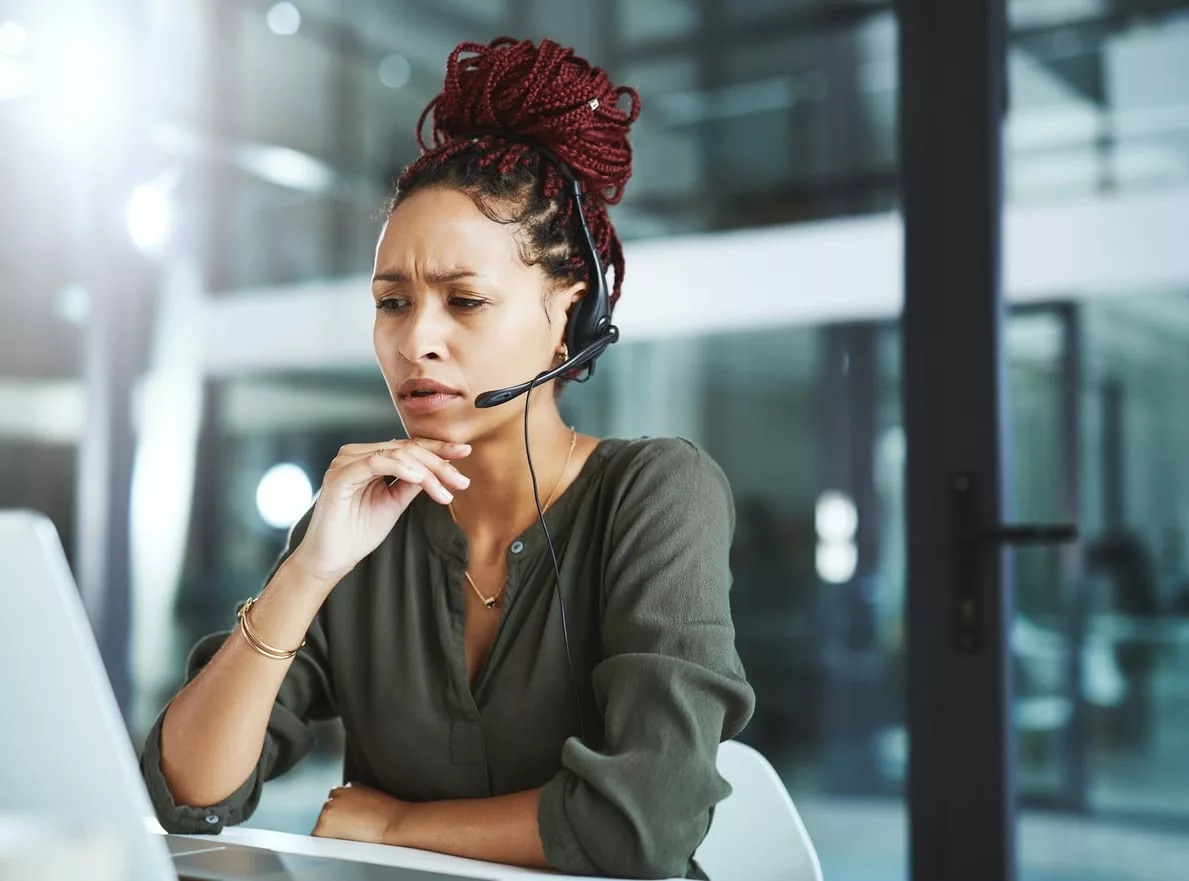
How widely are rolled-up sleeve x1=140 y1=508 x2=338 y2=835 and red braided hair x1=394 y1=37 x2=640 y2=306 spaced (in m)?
0.51

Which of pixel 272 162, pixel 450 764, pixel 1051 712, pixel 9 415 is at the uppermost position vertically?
pixel 272 162

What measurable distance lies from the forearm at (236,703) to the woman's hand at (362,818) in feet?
0.36

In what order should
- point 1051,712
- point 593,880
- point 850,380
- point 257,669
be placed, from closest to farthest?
point 593,880 → point 257,669 → point 1051,712 → point 850,380

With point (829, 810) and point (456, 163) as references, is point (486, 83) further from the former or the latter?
point (829, 810)

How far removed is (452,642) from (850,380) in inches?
48.8

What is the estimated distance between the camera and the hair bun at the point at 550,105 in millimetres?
1415

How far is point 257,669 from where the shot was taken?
1.24m

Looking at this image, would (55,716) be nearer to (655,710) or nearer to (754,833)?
(655,710)

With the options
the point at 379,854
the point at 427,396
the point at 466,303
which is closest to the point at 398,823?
the point at 379,854

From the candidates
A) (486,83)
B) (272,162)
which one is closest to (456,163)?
(486,83)

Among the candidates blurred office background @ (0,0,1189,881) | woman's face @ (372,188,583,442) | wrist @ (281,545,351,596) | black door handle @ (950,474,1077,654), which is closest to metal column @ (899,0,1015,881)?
black door handle @ (950,474,1077,654)

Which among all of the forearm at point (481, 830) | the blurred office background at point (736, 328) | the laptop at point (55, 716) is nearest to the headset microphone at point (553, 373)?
the forearm at point (481, 830)

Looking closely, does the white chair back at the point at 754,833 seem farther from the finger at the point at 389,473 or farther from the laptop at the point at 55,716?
the laptop at the point at 55,716

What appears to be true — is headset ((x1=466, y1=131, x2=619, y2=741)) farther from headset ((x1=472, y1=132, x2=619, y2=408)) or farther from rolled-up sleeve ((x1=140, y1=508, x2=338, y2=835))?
rolled-up sleeve ((x1=140, y1=508, x2=338, y2=835))
